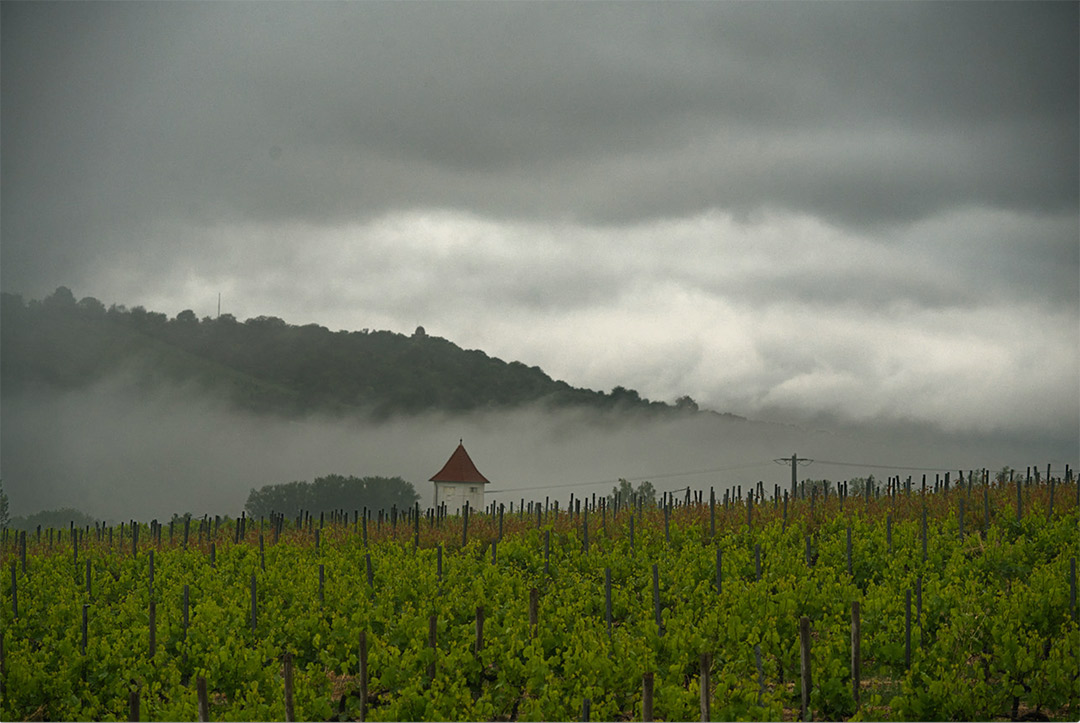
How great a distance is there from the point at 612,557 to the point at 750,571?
9.78 feet

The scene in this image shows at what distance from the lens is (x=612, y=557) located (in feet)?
75.7

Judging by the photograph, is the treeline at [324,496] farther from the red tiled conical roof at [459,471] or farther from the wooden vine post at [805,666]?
the wooden vine post at [805,666]

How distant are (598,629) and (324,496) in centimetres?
9921

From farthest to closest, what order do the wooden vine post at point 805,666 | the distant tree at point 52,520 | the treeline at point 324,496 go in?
the distant tree at point 52,520
the treeline at point 324,496
the wooden vine post at point 805,666

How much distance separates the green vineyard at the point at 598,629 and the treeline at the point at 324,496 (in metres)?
86.5

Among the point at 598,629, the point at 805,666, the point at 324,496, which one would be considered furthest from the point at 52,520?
the point at 805,666

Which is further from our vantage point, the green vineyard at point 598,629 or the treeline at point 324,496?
the treeline at point 324,496

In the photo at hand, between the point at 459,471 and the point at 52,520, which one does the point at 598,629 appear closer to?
the point at 459,471

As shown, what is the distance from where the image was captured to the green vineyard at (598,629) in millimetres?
14445

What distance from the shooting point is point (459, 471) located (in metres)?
74.6

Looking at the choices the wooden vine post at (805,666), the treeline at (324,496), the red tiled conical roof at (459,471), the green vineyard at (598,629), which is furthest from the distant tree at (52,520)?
the wooden vine post at (805,666)

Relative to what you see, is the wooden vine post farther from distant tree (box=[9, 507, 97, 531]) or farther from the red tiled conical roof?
distant tree (box=[9, 507, 97, 531])

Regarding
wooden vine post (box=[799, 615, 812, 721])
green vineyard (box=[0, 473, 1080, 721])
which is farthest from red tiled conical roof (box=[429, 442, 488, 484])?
wooden vine post (box=[799, 615, 812, 721])

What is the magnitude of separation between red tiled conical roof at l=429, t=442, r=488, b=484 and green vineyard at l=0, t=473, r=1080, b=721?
4709 centimetres
